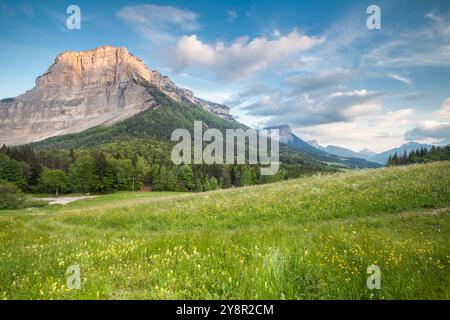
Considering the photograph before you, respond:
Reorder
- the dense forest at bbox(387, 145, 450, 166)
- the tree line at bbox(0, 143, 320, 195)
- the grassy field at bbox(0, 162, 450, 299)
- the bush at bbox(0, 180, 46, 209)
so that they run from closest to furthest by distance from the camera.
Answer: the grassy field at bbox(0, 162, 450, 299), the bush at bbox(0, 180, 46, 209), the tree line at bbox(0, 143, 320, 195), the dense forest at bbox(387, 145, 450, 166)

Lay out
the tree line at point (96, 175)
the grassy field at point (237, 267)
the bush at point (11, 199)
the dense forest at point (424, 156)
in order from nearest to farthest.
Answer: the grassy field at point (237, 267) → the bush at point (11, 199) → the tree line at point (96, 175) → the dense forest at point (424, 156)

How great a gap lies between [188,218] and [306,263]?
459 inches

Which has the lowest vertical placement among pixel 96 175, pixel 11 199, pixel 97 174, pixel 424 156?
pixel 11 199

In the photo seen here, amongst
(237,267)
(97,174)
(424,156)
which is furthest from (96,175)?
(424,156)

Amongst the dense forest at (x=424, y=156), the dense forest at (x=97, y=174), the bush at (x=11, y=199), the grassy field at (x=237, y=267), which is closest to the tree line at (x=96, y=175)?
the dense forest at (x=97, y=174)

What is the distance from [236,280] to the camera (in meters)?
5.78

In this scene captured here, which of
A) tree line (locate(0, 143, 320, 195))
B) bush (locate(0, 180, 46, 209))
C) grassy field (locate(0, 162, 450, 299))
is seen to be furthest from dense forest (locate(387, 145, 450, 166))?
bush (locate(0, 180, 46, 209))

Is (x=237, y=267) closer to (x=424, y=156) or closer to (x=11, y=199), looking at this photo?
(x=11, y=199)

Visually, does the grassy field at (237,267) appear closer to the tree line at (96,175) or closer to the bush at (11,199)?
the bush at (11,199)

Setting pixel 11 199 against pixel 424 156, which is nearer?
pixel 11 199

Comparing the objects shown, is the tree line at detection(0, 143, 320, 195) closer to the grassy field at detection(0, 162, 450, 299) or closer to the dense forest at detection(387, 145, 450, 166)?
the dense forest at detection(387, 145, 450, 166)

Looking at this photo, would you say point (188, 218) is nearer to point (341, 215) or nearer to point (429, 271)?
point (341, 215)
